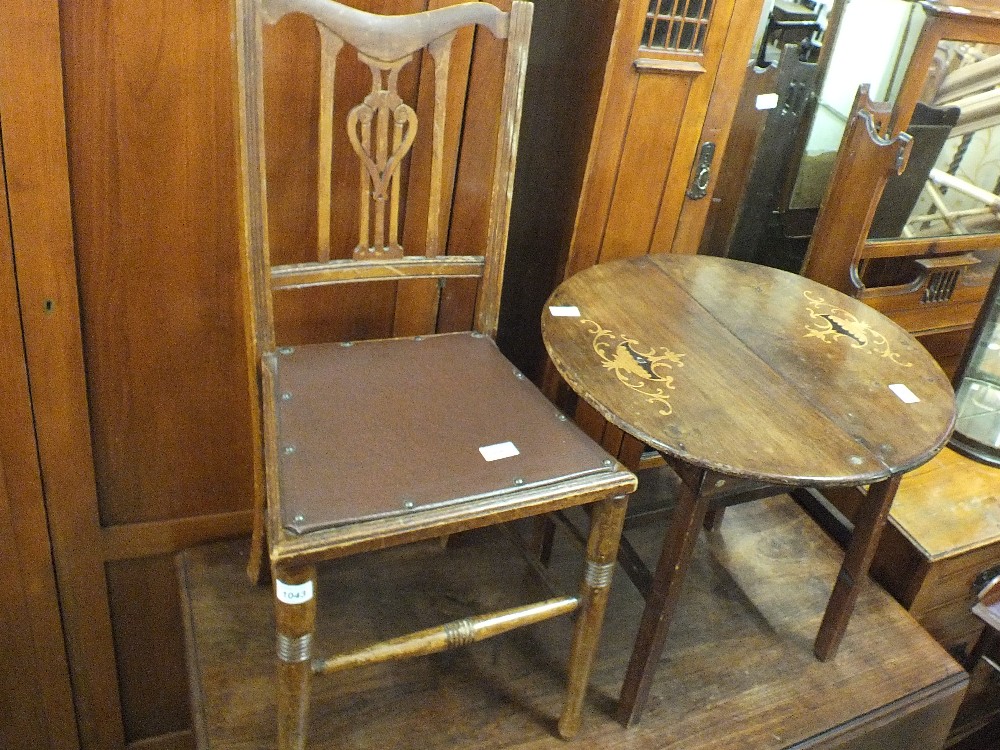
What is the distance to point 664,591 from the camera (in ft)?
4.56

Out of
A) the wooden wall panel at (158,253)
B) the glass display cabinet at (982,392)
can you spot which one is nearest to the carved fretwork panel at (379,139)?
the wooden wall panel at (158,253)

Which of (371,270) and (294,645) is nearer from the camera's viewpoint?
(294,645)

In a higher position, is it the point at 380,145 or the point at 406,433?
the point at 380,145

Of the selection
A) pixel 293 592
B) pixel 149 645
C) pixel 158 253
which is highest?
pixel 158 253

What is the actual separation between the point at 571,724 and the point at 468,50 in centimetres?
122

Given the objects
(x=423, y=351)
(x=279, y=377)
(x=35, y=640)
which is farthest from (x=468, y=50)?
(x=35, y=640)

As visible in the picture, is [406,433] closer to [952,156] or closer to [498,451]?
[498,451]

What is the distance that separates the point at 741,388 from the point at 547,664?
68 centimetres

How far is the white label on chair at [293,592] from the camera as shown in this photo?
1.11 metres

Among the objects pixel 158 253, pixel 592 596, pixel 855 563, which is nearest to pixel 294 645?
pixel 592 596

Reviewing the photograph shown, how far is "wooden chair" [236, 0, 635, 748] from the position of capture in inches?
46.0

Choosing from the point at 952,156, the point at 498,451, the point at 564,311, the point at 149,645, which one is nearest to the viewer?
the point at 498,451

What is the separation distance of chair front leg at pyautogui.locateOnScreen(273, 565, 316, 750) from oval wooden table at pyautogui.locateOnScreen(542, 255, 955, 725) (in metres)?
0.52

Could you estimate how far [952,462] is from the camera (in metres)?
2.18
